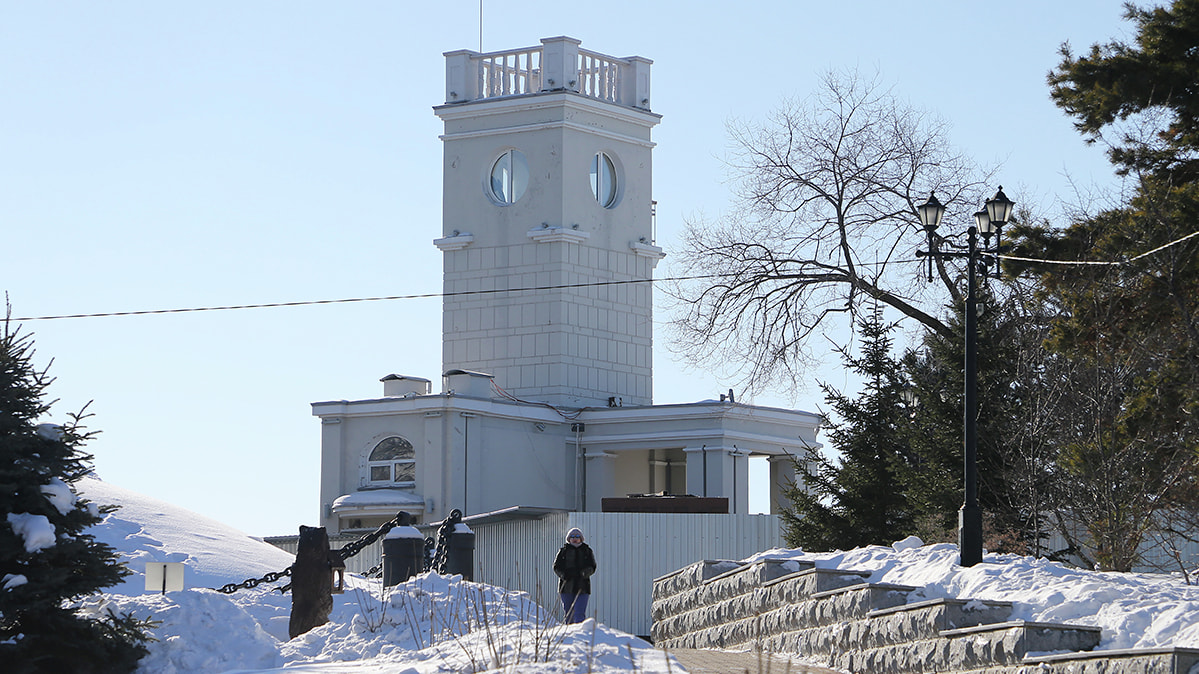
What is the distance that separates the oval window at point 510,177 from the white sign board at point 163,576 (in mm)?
26288

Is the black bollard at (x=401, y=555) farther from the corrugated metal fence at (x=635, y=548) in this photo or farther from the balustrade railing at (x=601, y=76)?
the balustrade railing at (x=601, y=76)

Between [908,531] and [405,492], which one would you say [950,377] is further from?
[405,492]

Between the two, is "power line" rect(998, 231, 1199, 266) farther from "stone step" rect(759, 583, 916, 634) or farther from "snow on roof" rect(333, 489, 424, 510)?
"snow on roof" rect(333, 489, 424, 510)

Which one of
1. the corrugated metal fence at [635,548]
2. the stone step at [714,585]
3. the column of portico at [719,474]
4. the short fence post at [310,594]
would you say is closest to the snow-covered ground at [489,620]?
the short fence post at [310,594]

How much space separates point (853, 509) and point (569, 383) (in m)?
15.8

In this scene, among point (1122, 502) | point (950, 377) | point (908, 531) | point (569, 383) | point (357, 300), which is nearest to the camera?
point (1122, 502)

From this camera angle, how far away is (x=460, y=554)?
21.8m

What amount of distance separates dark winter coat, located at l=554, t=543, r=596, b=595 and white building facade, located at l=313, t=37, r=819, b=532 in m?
20.6

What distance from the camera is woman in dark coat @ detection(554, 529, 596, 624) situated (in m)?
19.2

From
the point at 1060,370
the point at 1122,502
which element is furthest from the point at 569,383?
the point at 1122,502

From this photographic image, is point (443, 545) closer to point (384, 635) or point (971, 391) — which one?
point (384, 635)

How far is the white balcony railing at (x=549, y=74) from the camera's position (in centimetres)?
4400

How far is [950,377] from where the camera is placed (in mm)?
26906

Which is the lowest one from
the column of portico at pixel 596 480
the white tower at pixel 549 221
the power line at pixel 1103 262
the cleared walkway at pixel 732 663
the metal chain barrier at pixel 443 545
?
the cleared walkway at pixel 732 663
